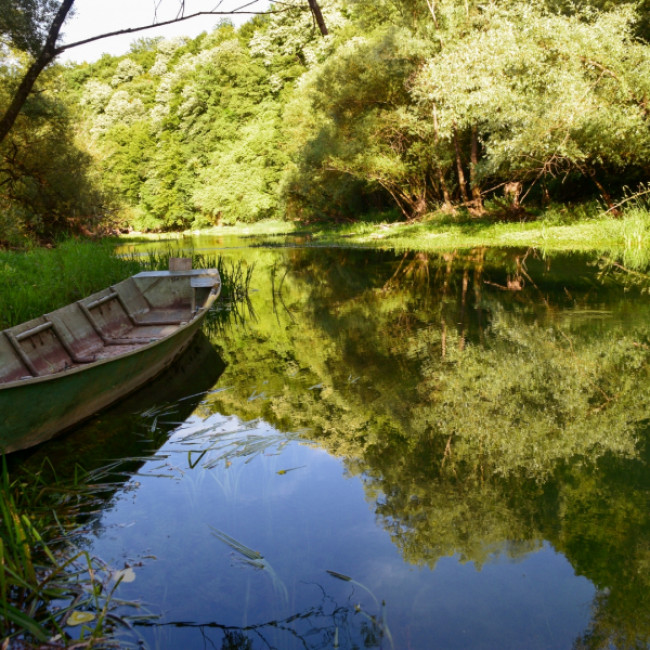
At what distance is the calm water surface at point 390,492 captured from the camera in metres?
2.71

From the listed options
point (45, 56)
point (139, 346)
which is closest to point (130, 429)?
point (139, 346)

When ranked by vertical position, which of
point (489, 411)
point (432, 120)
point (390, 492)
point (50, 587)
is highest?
point (50, 587)

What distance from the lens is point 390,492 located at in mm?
3834

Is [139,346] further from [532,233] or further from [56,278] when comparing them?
[532,233]

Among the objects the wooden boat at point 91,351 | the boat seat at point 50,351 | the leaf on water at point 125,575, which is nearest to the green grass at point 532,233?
the wooden boat at point 91,351

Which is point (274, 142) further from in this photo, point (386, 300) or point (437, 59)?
point (386, 300)

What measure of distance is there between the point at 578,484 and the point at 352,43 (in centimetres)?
2403

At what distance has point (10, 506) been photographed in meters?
3.08

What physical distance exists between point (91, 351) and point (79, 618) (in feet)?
14.5

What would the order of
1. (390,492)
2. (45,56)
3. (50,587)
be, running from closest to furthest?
(50,587)
(390,492)
(45,56)

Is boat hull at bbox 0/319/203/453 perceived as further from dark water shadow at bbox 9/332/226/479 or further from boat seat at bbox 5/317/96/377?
boat seat at bbox 5/317/96/377

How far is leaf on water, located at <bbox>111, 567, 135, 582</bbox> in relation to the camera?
3.01 meters

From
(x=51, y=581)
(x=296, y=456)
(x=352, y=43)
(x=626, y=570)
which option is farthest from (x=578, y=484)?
(x=352, y=43)

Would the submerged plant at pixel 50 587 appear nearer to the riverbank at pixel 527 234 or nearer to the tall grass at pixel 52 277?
the tall grass at pixel 52 277
